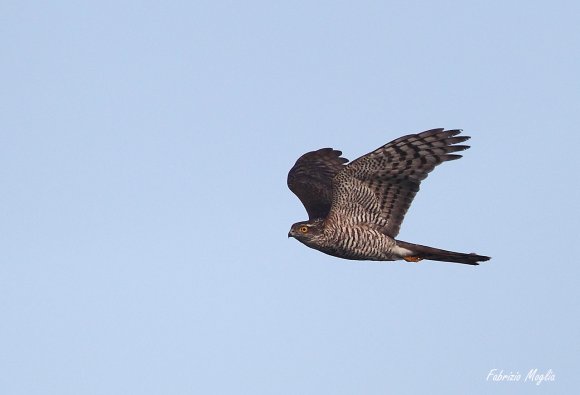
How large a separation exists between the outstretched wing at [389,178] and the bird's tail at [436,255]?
40cm

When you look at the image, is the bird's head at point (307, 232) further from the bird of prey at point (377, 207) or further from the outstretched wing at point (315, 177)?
the outstretched wing at point (315, 177)

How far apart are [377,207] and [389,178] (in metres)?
0.64

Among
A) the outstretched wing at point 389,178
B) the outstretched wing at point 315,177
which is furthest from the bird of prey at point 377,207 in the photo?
the outstretched wing at point 315,177

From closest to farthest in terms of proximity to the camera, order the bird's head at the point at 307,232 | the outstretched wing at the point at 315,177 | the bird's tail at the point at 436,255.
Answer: the bird's tail at the point at 436,255, the bird's head at the point at 307,232, the outstretched wing at the point at 315,177

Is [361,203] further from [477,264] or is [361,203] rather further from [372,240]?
[477,264]

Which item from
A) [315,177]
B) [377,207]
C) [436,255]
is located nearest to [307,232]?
[377,207]

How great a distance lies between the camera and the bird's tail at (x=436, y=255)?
2338 cm

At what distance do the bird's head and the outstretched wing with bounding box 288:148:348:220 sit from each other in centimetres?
137

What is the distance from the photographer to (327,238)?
23.7m

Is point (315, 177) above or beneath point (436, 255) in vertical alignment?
above

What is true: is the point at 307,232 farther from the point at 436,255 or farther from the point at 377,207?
the point at 436,255

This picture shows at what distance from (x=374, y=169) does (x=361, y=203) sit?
817mm

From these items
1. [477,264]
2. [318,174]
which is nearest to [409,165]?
[477,264]

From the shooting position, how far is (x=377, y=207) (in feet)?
78.2
